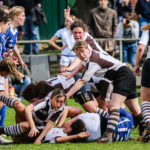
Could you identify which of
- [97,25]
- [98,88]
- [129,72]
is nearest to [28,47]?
[97,25]

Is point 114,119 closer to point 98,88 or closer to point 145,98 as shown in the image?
point 145,98

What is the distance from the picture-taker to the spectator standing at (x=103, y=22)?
1338 centimetres

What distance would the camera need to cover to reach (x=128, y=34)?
46.8ft

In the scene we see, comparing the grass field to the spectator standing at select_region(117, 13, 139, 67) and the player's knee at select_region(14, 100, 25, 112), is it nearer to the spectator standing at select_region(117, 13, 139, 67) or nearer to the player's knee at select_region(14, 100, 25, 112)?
the player's knee at select_region(14, 100, 25, 112)

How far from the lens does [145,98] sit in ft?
23.6

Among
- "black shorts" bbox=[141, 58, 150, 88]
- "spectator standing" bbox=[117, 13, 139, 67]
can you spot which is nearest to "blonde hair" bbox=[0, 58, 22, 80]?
"black shorts" bbox=[141, 58, 150, 88]

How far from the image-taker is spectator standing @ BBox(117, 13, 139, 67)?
13987 millimetres

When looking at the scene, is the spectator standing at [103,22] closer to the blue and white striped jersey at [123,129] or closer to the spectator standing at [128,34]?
the spectator standing at [128,34]

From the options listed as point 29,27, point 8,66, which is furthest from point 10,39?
point 29,27

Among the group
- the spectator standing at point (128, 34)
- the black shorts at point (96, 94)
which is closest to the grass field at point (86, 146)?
the black shorts at point (96, 94)

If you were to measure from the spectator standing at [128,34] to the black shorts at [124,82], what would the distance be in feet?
21.2

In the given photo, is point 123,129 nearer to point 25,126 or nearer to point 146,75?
point 146,75

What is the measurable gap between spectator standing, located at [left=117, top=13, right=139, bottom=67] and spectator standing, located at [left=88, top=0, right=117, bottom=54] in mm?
644

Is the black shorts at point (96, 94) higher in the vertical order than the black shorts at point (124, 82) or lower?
lower
